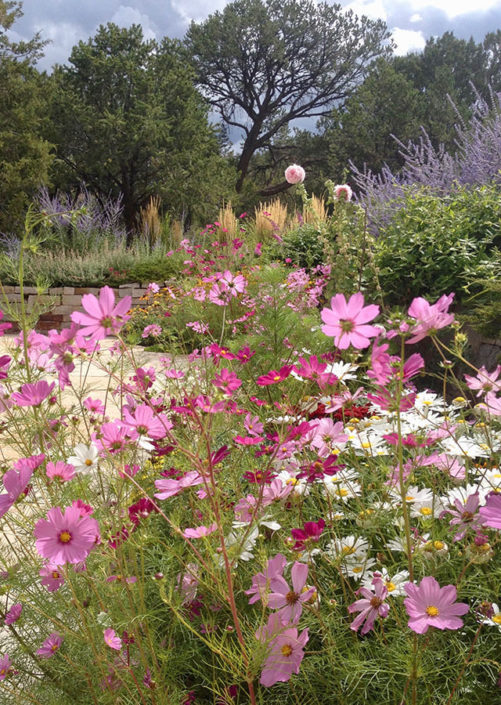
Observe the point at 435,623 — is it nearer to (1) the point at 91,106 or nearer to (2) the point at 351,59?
(1) the point at 91,106

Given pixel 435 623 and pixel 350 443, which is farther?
pixel 350 443

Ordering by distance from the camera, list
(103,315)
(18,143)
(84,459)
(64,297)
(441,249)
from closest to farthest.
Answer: (103,315) < (84,459) < (441,249) < (64,297) < (18,143)

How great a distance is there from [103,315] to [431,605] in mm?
554

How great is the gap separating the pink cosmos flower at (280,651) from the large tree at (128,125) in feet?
41.8

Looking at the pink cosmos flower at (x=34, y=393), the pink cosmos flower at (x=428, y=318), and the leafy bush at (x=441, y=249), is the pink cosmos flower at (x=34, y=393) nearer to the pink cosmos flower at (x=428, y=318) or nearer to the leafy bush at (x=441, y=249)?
the pink cosmos flower at (x=428, y=318)

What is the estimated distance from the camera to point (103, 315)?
712mm

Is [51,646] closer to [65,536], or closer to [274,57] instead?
[65,536]

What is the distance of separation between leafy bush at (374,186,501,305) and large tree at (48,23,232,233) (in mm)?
9890

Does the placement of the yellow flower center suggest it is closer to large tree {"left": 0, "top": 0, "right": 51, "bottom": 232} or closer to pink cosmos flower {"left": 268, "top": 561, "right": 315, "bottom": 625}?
pink cosmos flower {"left": 268, "top": 561, "right": 315, "bottom": 625}

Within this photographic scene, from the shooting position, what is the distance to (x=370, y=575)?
1015mm

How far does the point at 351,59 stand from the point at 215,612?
2235cm

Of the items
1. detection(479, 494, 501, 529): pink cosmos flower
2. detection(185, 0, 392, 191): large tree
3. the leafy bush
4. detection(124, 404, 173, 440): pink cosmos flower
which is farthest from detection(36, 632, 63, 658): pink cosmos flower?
detection(185, 0, 392, 191): large tree

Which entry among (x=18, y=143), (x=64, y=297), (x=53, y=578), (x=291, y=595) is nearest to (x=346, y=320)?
(x=291, y=595)

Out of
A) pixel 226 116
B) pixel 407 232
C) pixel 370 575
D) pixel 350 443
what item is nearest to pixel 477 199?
pixel 407 232
